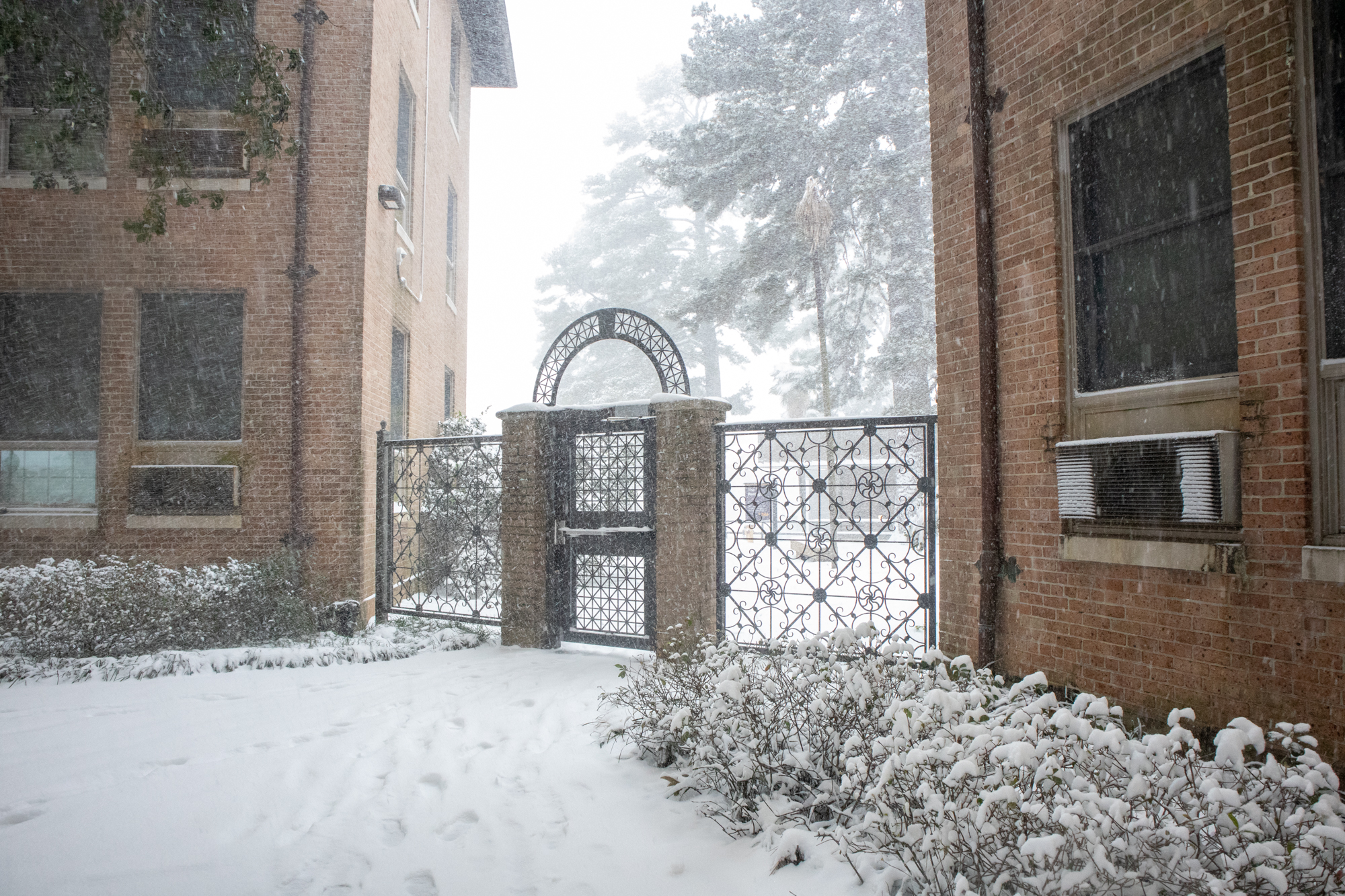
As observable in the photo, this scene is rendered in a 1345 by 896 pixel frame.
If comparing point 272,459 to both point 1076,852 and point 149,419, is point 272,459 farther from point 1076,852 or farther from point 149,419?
point 1076,852

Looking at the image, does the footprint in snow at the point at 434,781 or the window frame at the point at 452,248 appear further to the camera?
the window frame at the point at 452,248

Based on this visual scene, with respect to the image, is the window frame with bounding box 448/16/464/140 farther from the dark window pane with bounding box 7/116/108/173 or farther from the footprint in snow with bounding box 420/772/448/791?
the footprint in snow with bounding box 420/772/448/791

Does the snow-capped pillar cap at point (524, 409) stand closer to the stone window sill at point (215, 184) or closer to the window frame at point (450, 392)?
the stone window sill at point (215, 184)

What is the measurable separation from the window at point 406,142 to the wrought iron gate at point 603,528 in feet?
15.8

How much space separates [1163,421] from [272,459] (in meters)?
7.75

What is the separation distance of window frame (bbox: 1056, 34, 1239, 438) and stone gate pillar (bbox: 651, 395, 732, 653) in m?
2.72

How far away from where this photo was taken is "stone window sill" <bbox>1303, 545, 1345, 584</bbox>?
9.24ft

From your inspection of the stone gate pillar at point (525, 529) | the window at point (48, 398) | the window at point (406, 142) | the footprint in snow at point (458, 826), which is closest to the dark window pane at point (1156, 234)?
the footprint in snow at point (458, 826)

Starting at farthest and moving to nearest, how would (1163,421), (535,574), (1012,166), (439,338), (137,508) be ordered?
1. (439,338)
2. (137,508)
3. (535,574)
4. (1012,166)
5. (1163,421)

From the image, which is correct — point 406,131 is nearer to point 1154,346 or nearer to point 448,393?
point 448,393

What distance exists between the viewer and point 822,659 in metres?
3.88

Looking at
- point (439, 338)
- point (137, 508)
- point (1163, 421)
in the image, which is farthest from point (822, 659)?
point (439, 338)

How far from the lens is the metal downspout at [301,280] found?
743 centimetres

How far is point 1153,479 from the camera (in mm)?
3502
